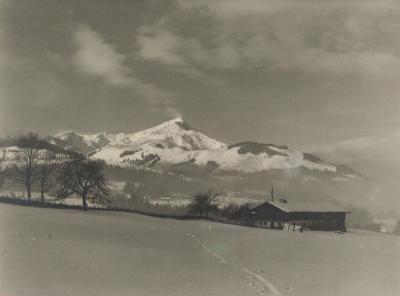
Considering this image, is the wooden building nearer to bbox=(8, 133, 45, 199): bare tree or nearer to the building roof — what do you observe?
the building roof

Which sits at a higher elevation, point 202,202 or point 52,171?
point 52,171

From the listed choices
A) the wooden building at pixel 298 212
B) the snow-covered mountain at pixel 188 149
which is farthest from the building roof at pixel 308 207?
the snow-covered mountain at pixel 188 149

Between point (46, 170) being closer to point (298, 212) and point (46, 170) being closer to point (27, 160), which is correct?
point (27, 160)

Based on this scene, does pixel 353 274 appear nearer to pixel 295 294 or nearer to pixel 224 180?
pixel 295 294

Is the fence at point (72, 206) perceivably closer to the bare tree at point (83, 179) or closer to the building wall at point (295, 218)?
the bare tree at point (83, 179)

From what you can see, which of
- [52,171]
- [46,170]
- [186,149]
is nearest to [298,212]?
[186,149]

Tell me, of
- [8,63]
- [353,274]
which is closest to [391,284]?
[353,274]

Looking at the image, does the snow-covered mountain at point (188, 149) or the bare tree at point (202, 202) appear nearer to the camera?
the snow-covered mountain at point (188, 149)
